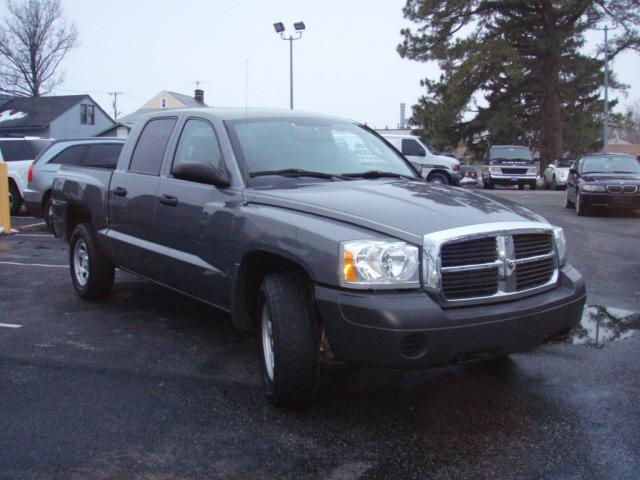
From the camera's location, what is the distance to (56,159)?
40.4 feet

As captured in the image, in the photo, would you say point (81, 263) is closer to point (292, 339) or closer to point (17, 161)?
point (292, 339)

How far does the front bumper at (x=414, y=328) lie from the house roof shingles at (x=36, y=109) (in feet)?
154

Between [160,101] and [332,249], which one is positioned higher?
[160,101]

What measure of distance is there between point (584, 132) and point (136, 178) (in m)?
39.1

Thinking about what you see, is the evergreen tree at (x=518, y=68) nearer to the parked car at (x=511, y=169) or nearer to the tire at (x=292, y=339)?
the parked car at (x=511, y=169)

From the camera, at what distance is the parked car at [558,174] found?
1139 inches

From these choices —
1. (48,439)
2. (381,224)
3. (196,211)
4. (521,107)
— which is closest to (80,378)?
(48,439)

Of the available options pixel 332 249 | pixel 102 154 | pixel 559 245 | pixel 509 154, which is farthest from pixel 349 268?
pixel 509 154

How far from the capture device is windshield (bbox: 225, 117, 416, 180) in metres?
4.57

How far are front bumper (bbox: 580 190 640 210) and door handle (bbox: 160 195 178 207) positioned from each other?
38.9 feet

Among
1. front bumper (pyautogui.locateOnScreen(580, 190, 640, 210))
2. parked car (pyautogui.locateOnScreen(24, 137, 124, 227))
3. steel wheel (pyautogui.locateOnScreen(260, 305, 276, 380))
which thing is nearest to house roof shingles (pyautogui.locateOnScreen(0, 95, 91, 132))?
parked car (pyautogui.locateOnScreen(24, 137, 124, 227))

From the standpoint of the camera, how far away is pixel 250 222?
4074 millimetres

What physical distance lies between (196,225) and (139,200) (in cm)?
101

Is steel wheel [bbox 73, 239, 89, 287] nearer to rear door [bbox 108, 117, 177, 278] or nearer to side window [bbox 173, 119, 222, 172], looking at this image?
rear door [bbox 108, 117, 177, 278]
